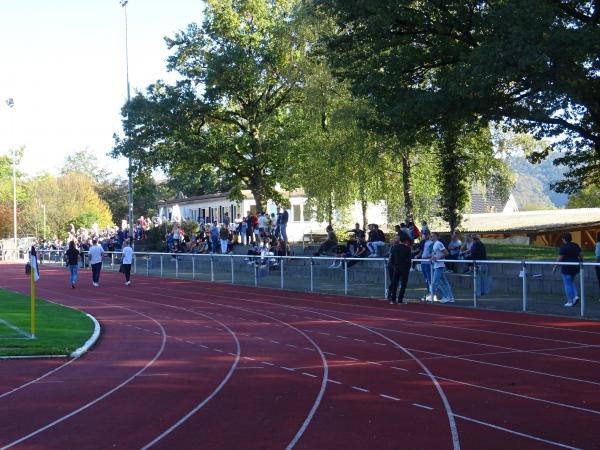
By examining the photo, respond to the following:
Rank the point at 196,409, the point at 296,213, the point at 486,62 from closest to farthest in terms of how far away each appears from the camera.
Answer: the point at 196,409
the point at 486,62
the point at 296,213

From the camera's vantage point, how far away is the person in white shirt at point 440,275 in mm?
22422

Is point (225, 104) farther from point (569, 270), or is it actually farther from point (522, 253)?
point (569, 270)

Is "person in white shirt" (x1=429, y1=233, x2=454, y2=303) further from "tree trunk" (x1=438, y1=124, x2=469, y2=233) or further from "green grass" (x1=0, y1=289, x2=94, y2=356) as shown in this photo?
"tree trunk" (x1=438, y1=124, x2=469, y2=233)

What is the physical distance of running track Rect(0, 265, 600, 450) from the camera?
8.52 m

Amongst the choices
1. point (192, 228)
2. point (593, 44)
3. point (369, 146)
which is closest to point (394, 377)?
point (593, 44)

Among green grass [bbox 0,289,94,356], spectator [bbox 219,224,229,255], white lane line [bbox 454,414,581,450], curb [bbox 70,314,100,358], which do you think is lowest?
white lane line [bbox 454,414,581,450]

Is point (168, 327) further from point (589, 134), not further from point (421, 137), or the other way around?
point (589, 134)

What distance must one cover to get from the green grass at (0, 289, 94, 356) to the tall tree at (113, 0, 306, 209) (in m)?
21.7

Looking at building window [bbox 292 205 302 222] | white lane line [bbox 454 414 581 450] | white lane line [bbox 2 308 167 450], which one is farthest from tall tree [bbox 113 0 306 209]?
white lane line [bbox 454 414 581 450]

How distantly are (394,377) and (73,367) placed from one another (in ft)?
17.0


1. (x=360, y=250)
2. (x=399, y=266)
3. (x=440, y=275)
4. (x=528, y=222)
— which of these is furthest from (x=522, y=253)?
(x=528, y=222)

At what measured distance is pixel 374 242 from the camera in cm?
2834

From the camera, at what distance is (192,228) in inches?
2099

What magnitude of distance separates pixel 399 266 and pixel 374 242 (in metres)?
5.64
